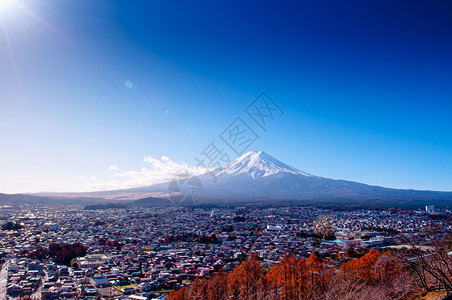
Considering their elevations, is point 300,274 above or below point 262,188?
below

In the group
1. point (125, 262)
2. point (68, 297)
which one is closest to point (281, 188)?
point (125, 262)

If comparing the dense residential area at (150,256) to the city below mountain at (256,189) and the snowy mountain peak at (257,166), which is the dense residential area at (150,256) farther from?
the snowy mountain peak at (257,166)

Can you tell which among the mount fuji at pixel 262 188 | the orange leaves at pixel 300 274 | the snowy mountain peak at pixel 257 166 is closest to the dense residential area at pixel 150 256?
the orange leaves at pixel 300 274

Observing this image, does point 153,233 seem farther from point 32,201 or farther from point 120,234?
point 32,201

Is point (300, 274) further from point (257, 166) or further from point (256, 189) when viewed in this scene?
point (257, 166)

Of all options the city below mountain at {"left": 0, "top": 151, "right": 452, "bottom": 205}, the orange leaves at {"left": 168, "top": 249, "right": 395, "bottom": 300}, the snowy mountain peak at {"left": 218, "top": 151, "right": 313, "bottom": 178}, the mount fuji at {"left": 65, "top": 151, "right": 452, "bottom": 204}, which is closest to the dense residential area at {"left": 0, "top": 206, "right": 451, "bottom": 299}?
the orange leaves at {"left": 168, "top": 249, "right": 395, "bottom": 300}

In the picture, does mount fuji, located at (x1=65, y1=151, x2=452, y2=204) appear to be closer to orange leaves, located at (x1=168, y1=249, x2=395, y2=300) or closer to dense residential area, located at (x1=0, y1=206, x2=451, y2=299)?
dense residential area, located at (x1=0, y1=206, x2=451, y2=299)

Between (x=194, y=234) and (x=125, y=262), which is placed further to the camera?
(x=194, y=234)

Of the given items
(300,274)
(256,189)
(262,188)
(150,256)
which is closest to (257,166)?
(262,188)
